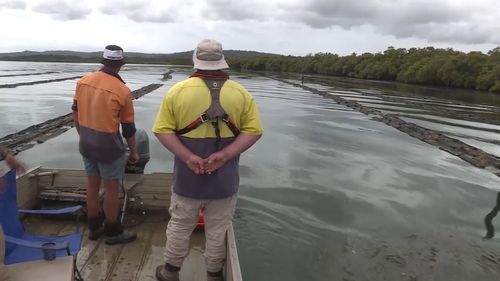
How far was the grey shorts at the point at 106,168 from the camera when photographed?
4.20 metres

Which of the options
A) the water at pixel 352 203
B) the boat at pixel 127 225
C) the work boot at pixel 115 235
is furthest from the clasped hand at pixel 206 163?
the water at pixel 352 203

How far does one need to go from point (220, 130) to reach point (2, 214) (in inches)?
70.4

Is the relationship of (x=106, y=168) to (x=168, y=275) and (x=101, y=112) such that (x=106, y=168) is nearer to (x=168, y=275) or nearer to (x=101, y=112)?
(x=101, y=112)

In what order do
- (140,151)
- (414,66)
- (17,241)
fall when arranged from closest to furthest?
(17,241), (140,151), (414,66)

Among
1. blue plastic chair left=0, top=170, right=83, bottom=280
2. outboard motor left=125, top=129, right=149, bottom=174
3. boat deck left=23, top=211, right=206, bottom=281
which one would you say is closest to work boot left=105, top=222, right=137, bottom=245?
boat deck left=23, top=211, right=206, bottom=281

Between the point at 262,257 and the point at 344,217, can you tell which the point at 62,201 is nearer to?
the point at 262,257

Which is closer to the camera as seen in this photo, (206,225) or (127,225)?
(206,225)

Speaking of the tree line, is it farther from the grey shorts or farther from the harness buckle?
the harness buckle

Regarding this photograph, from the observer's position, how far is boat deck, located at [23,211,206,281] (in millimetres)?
4012

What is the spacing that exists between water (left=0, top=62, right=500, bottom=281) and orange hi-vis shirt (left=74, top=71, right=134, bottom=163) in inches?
107

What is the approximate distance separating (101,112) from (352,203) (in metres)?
6.05

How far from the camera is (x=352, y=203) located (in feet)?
29.0

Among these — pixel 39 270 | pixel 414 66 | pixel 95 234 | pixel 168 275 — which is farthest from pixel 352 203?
pixel 414 66

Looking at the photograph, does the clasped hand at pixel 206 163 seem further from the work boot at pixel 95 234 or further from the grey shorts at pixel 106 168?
the work boot at pixel 95 234
